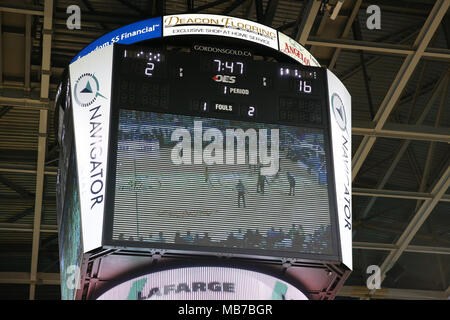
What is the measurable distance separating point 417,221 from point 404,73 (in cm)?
488

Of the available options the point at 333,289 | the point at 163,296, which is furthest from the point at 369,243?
the point at 163,296

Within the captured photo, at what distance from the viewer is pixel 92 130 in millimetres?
10648

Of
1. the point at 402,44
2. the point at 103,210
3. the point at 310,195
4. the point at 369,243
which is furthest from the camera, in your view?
the point at 369,243

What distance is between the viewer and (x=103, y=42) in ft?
39.2

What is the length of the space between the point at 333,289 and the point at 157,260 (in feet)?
8.37

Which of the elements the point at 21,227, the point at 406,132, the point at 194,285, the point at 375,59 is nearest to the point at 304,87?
the point at 194,285

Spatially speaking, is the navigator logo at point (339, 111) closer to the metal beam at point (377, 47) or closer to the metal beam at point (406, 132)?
the metal beam at point (377, 47)

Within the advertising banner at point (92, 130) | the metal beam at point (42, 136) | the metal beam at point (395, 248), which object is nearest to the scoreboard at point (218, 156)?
the advertising banner at point (92, 130)

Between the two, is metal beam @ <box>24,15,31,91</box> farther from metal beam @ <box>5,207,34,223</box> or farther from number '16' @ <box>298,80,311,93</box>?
number '16' @ <box>298,80,311,93</box>

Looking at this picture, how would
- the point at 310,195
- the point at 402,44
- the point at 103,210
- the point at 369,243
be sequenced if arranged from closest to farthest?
1. the point at 103,210
2. the point at 310,195
3. the point at 402,44
4. the point at 369,243

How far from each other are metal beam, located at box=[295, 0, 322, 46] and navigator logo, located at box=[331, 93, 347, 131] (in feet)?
12.2

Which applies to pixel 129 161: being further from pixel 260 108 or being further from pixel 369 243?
pixel 369 243

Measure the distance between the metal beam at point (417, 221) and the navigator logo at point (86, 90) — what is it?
10.6 metres

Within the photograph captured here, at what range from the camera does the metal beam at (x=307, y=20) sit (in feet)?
49.3
